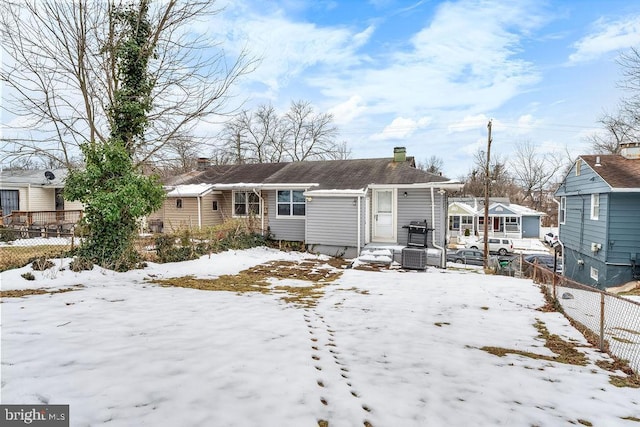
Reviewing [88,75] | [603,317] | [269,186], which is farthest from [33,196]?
[603,317]

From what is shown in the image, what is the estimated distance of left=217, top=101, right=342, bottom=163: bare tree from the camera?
36250mm

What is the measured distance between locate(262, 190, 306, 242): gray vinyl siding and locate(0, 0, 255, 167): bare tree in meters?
5.55

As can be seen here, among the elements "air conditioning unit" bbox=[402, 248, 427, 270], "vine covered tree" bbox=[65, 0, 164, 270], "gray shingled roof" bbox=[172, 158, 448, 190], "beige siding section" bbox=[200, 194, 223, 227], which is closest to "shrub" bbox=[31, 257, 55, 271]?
"vine covered tree" bbox=[65, 0, 164, 270]

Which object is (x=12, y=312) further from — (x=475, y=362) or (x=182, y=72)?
(x=182, y=72)

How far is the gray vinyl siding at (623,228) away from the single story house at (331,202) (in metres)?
5.75

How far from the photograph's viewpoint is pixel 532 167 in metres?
47.2

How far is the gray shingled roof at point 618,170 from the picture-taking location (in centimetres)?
1194

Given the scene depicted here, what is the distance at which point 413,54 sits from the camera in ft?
51.0

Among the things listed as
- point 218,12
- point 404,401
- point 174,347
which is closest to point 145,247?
point 174,347

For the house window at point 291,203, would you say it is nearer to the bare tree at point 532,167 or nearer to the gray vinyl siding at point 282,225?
the gray vinyl siding at point 282,225

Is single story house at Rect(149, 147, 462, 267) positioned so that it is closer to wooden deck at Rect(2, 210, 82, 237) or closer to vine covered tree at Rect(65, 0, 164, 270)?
wooden deck at Rect(2, 210, 82, 237)

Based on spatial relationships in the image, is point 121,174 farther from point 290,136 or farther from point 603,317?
point 290,136

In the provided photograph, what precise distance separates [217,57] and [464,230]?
102 feet

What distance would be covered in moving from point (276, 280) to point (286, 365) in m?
5.14
